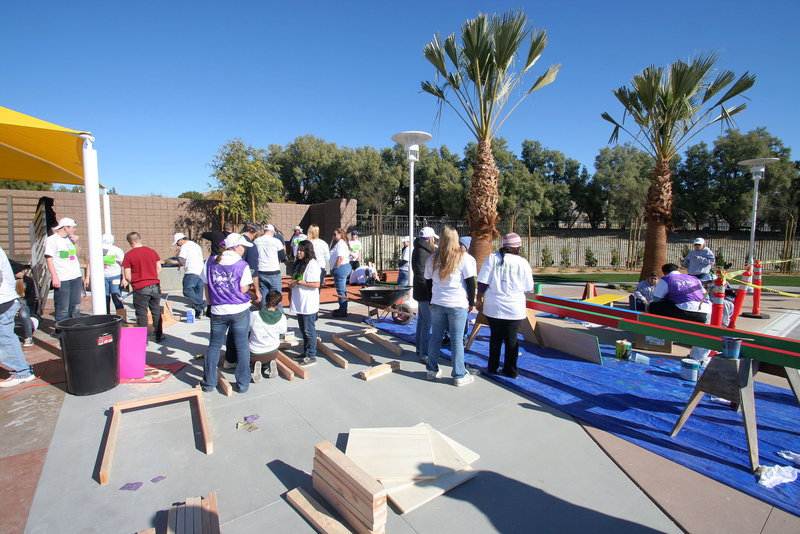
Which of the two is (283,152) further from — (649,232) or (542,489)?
(542,489)

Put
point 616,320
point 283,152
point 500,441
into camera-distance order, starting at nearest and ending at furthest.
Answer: point 500,441
point 616,320
point 283,152

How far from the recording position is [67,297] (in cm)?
561

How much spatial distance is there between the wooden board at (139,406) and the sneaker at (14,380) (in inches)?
68.5

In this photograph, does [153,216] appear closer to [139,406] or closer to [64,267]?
[64,267]

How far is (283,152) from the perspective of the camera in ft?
111

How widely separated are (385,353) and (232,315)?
7.52 feet

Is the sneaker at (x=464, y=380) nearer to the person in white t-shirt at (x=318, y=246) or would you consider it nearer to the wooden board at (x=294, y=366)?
the wooden board at (x=294, y=366)

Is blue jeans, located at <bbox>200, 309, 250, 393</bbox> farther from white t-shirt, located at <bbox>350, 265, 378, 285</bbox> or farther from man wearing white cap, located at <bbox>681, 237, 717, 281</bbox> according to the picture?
man wearing white cap, located at <bbox>681, 237, 717, 281</bbox>

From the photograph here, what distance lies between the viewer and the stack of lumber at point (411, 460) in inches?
102

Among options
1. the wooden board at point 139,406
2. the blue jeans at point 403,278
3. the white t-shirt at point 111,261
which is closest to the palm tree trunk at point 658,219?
the blue jeans at point 403,278

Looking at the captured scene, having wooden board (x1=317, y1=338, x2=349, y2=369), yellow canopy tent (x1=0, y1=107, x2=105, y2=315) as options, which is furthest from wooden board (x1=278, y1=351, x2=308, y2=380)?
yellow canopy tent (x1=0, y1=107, x2=105, y2=315)

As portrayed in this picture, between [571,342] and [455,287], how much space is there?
2293 millimetres

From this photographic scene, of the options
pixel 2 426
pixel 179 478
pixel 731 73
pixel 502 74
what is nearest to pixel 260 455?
pixel 179 478

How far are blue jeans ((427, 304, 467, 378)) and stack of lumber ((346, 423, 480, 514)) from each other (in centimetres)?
126
